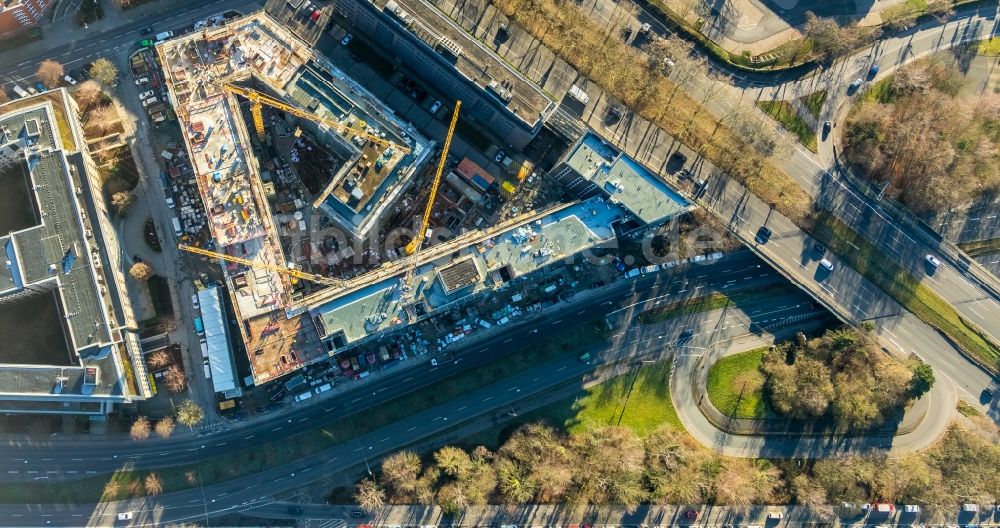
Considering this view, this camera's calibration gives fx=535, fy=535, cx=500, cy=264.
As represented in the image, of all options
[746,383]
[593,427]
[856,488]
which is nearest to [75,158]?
[593,427]

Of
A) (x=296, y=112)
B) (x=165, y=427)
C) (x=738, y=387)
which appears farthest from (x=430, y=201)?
(x=738, y=387)

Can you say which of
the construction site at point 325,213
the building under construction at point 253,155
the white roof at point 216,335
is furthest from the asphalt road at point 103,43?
the white roof at point 216,335

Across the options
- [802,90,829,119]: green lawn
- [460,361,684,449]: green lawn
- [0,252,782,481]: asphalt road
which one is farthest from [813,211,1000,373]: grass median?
[460,361,684,449]: green lawn

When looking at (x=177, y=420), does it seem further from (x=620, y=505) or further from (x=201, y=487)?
(x=620, y=505)

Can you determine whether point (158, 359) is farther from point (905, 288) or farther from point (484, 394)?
point (905, 288)

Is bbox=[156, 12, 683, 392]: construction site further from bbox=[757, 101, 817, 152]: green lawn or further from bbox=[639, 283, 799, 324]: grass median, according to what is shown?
bbox=[757, 101, 817, 152]: green lawn

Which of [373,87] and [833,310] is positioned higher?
[373,87]
